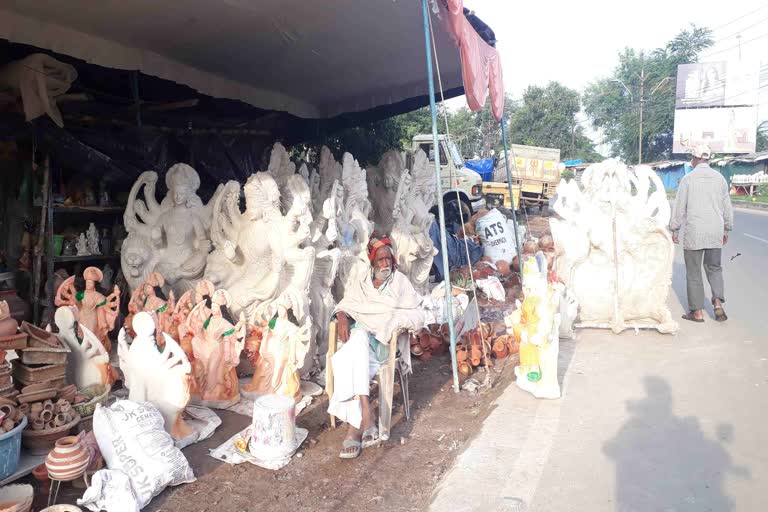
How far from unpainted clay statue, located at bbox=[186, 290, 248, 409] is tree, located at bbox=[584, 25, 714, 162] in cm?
3600

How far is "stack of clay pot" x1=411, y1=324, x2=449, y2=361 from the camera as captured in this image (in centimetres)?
521

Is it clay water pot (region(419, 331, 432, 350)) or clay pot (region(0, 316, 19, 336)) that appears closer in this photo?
clay pot (region(0, 316, 19, 336))

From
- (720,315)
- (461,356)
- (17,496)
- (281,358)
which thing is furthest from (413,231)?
(17,496)

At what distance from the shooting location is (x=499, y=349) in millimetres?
5176

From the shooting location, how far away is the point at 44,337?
3.27 metres

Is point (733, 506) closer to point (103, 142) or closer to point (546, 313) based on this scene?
point (546, 313)

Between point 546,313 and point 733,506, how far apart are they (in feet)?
5.40

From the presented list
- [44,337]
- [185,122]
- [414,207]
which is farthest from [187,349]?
[185,122]

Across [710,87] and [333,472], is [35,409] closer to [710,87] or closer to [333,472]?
[333,472]

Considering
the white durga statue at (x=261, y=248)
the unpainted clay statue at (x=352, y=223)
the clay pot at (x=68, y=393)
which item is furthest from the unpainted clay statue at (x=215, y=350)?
the unpainted clay statue at (x=352, y=223)

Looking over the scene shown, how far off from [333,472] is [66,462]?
4.55 ft

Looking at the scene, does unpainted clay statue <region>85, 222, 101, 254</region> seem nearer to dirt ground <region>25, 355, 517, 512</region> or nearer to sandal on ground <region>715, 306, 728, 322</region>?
dirt ground <region>25, 355, 517, 512</region>

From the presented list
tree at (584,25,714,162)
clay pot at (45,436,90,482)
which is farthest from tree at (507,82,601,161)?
clay pot at (45,436,90,482)

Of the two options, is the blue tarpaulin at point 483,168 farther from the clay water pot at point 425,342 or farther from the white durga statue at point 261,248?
the white durga statue at point 261,248
